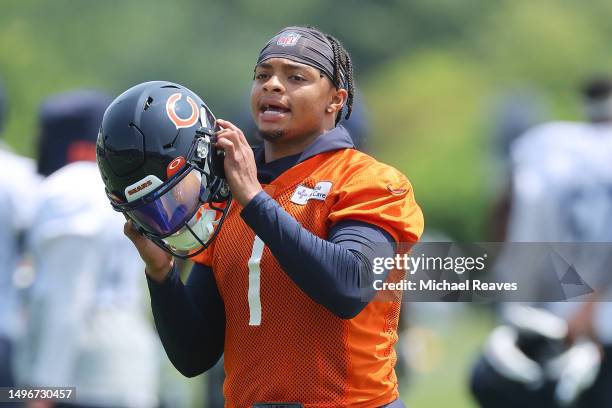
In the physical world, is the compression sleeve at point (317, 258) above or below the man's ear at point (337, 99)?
below

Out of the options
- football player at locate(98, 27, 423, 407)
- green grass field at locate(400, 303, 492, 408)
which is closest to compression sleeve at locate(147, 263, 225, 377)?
football player at locate(98, 27, 423, 407)

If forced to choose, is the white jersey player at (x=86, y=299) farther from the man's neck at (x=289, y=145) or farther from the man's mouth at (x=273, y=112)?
the man's mouth at (x=273, y=112)

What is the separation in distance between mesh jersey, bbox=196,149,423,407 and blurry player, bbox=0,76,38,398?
271 centimetres

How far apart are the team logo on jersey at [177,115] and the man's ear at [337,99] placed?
46cm

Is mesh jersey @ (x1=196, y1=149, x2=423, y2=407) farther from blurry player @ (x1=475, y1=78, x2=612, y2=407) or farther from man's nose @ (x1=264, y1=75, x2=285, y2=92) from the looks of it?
blurry player @ (x1=475, y1=78, x2=612, y2=407)

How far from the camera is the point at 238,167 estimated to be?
3.97 metres

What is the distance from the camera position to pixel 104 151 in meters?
4.04

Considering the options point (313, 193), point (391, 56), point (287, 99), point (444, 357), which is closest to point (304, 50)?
point (287, 99)

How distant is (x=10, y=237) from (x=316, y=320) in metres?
2.99

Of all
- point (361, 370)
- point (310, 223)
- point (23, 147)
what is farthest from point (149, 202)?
point (23, 147)

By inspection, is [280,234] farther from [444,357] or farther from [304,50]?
[444,357]

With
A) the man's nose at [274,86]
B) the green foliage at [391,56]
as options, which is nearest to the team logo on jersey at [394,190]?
the man's nose at [274,86]

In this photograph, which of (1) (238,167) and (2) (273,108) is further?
(2) (273,108)

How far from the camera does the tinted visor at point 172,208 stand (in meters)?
3.99
